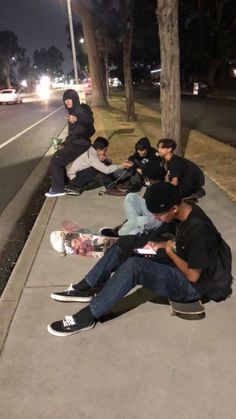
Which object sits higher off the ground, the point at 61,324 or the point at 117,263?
the point at 117,263

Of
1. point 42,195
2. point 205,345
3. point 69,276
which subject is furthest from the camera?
point 42,195

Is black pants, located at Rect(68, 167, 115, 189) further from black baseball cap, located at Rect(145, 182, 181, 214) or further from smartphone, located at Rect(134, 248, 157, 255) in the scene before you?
black baseball cap, located at Rect(145, 182, 181, 214)

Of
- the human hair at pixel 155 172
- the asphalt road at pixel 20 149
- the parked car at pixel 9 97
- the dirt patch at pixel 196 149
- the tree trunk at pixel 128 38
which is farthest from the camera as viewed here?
the parked car at pixel 9 97

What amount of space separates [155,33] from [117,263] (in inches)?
2247

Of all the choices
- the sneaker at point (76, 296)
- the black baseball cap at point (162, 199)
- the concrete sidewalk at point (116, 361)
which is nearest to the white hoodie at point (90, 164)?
the concrete sidewalk at point (116, 361)

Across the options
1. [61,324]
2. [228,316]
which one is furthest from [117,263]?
[228,316]

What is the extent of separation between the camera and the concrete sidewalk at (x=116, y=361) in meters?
2.76

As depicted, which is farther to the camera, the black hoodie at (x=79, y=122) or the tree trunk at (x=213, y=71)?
the tree trunk at (x=213, y=71)

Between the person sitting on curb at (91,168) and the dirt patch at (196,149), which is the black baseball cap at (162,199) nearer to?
the person sitting on curb at (91,168)

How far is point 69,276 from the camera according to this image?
452 cm

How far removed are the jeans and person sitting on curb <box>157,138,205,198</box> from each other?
703 millimetres

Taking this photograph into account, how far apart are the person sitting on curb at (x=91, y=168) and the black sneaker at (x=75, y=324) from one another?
3.78 m

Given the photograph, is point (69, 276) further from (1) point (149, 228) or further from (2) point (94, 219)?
(2) point (94, 219)

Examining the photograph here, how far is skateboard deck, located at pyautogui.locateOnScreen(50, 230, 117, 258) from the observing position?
16.1 feet
